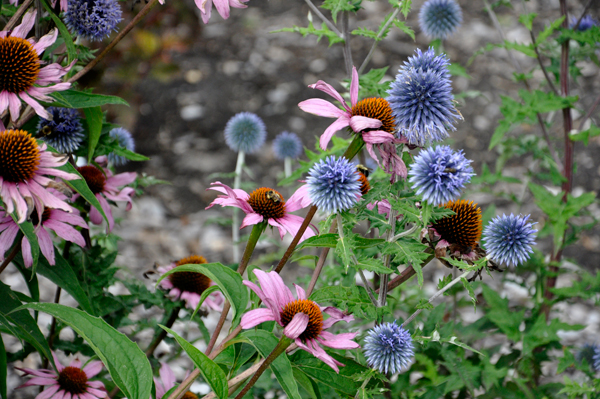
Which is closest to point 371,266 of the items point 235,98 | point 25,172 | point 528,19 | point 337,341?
point 337,341

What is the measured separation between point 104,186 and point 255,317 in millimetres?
596

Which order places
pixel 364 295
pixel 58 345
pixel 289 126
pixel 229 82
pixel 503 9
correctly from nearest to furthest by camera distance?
pixel 364 295 → pixel 58 345 → pixel 289 126 → pixel 229 82 → pixel 503 9

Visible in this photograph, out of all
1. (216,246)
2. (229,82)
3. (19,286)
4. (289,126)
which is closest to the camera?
(19,286)

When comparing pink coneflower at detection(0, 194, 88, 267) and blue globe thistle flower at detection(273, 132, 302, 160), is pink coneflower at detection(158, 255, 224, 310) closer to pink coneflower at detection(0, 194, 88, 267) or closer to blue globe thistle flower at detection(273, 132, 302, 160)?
pink coneflower at detection(0, 194, 88, 267)

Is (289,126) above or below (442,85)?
above

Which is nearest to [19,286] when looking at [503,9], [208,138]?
[208,138]

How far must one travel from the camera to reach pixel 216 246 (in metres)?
2.53

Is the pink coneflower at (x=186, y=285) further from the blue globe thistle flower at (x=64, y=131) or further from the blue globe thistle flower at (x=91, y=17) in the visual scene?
the blue globe thistle flower at (x=91, y=17)

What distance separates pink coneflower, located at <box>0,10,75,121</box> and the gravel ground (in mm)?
1510

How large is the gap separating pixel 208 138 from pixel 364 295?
236 cm

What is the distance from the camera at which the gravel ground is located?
254 centimetres

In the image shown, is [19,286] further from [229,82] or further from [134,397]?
[229,82]

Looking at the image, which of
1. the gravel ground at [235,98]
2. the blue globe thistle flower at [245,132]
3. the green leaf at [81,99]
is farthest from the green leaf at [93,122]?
the gravel ground at [235,98]

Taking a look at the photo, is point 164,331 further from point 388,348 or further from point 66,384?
point 388,348
